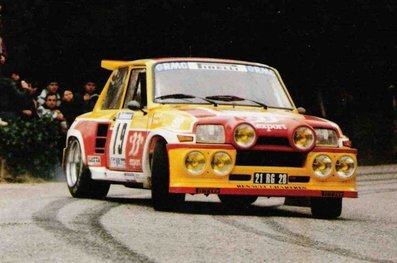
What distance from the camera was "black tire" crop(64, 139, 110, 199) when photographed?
13.7 metres

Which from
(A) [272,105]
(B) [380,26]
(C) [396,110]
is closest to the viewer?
(A) [272,105]

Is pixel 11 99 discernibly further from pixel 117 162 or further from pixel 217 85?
pixel 217 85

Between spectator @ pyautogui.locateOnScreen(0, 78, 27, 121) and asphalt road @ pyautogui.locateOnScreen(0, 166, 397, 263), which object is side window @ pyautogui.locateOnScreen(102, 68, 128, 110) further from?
spectator @ pyautogui.locateOnScreen(0, 78, 27, 121)

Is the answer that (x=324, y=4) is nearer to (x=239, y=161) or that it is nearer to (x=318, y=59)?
(x=318, y=59)

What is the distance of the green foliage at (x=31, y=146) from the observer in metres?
18.3

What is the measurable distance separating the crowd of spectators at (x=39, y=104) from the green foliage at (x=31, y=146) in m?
0.18

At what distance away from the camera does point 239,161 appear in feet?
37.0

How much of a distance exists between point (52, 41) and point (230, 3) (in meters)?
4.16

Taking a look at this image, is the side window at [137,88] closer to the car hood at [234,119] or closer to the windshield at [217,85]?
the windshield at [217,85]

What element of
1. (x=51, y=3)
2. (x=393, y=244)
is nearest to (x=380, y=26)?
(x=51, y=3)

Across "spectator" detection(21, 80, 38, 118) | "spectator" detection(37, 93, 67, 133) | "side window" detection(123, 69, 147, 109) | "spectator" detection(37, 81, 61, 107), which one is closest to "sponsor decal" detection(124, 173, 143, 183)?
"side window" detection(123, 69, 147, 109)

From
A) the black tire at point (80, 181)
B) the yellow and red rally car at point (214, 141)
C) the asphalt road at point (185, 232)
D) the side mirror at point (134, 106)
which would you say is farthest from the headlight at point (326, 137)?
the black tire at point (80, 181)

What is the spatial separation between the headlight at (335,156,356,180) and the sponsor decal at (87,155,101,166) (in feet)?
9.87

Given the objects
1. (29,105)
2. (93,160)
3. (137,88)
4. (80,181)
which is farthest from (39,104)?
(137,88)
